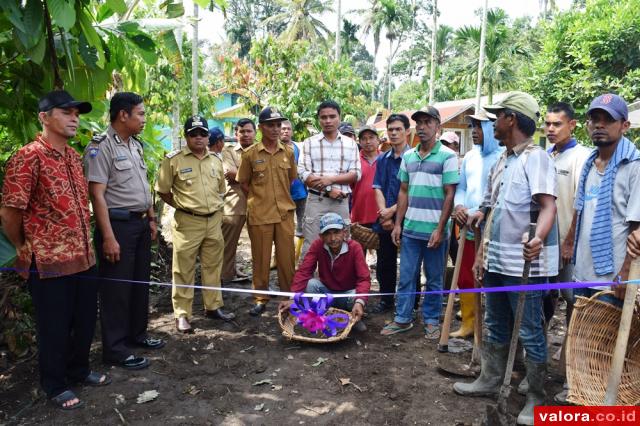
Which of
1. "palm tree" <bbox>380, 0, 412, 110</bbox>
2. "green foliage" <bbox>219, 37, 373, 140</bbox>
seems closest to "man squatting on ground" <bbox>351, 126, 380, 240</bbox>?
"green foliage" <bbox>219, 37, 373, 140</bbox>

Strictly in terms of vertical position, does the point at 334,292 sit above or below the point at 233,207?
below

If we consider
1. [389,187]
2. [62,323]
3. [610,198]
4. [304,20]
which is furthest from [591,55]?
[304,20]

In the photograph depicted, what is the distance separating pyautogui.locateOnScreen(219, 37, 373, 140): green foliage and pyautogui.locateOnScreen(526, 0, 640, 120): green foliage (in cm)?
544

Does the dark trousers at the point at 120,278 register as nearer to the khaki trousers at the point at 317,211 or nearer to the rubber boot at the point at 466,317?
the khaki trousers at the point at 317,211

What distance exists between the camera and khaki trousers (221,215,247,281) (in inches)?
Result: 241

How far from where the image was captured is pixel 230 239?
619cm

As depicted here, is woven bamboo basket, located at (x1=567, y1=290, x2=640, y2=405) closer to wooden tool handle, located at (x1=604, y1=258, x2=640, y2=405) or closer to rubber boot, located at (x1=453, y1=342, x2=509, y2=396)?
wooden tool handle, located at (x1=604, y1=258, x2=640, y2=405)

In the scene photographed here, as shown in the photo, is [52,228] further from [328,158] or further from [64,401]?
[328,158]

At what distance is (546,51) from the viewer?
562 inches

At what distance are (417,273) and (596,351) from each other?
1759 mm

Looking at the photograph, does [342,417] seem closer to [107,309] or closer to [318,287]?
[318,287]

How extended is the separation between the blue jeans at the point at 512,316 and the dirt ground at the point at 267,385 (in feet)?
1.47

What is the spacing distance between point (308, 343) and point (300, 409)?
1.12 m

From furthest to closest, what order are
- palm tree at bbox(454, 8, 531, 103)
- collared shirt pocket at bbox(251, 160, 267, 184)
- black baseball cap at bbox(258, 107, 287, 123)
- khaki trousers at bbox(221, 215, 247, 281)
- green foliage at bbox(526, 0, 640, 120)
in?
1. palm tree at bbox(454, 8, 531, 103)
2. green foliage at bbox(526, 0, 640, 120)
3. khaki trousers at bbox(221, 215, 247, 281)
4. collared shirt pocket at bbox(251, 160, 267, 184)
5. black baseball cap at bbox(258, 107, 287, 123)
